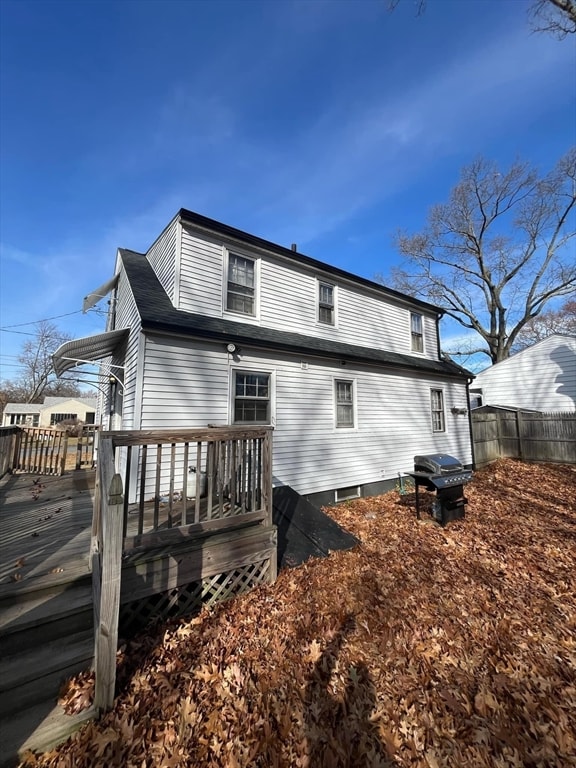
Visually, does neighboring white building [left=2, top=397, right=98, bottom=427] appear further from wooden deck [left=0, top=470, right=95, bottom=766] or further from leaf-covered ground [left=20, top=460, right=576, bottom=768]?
leaf-covered ground [left=20, top=460, right=576, bottom=768]

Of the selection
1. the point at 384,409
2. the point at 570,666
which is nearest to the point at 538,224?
the point at 384,409

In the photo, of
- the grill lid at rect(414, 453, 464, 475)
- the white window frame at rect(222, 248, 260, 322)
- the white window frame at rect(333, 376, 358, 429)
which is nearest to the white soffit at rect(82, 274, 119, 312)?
the white window frame at rect(222, 248, 260, 322)

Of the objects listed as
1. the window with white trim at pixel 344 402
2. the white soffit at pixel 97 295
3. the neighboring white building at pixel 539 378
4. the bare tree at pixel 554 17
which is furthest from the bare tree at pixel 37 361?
the bare tree at pixel 554 17

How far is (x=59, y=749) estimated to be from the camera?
2105mm

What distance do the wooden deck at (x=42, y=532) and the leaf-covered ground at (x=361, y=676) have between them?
1.17 m

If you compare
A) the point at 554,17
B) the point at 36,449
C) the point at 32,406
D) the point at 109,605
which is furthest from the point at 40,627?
the point at 32,406

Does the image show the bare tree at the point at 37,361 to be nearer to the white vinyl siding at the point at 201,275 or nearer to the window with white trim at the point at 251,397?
the white vinyl siding at the point at 201,275

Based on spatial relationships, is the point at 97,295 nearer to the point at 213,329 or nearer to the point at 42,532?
the point at 213,329

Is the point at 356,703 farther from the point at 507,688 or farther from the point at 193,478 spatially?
the point at 193,478

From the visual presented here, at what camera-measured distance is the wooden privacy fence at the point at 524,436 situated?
1223 cm

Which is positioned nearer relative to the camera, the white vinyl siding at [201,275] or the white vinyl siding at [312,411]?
the white vinyl siding at [312,411]

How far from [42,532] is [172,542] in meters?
2.51

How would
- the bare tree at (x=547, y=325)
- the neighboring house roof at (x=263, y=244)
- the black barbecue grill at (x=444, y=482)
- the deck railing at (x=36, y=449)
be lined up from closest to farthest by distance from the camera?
the black barbecue grill at (x=444, y=482)
the neighboring house roof at (x=263, y=244)
the deck railing at (x=36, y=449)
the bare tree at (x=547, y=325)

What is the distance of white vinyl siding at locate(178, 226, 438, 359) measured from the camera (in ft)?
23.7
